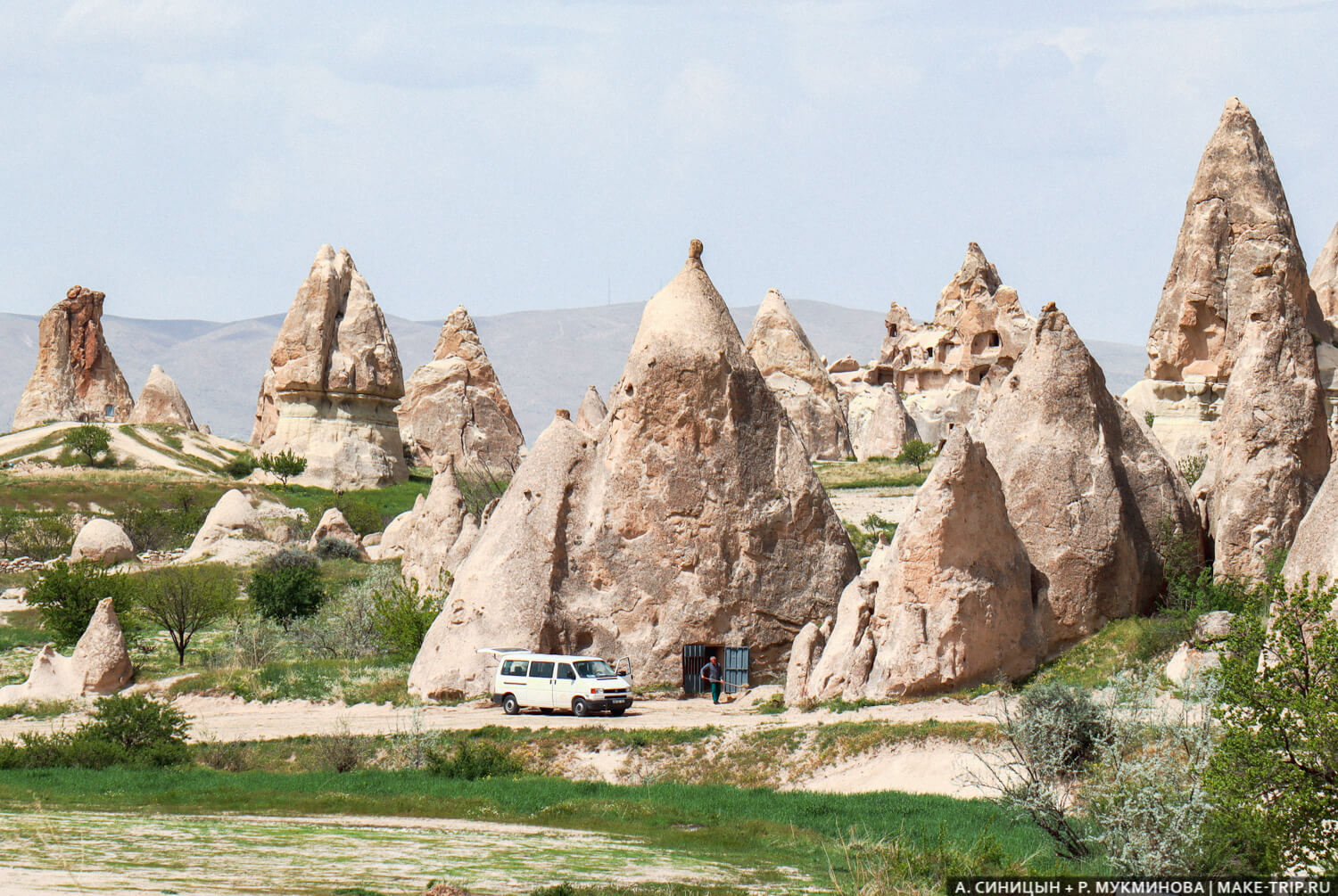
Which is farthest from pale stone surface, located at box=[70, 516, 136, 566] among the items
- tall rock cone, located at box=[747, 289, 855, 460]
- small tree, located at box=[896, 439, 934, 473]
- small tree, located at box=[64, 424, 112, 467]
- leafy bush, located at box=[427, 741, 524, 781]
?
leafy bush, located at box=[427, 741, 524, 781]

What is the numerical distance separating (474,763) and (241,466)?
149 feet

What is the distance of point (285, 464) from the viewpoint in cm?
5659

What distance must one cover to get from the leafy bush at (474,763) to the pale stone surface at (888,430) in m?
42.9

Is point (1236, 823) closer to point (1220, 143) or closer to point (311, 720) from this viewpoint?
point (311, 720)

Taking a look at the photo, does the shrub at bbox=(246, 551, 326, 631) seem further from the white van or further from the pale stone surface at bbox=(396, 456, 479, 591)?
the white van

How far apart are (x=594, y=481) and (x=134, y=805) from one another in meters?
11.1

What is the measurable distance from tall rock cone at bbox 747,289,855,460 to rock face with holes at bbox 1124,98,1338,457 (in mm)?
18338

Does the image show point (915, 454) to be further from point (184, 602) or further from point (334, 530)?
point (184, 602)

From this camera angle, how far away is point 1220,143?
4281cm

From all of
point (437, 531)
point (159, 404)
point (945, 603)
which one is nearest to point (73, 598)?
point (437, 531)

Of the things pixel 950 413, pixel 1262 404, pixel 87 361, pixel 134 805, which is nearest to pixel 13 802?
pixel 134 805

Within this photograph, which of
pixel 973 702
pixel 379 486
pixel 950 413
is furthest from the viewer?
pixel 950 413

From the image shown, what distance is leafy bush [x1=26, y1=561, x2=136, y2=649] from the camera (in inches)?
1283

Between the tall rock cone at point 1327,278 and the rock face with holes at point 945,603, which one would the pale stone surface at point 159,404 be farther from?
the rock face with holes at point 945,603
